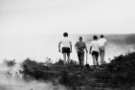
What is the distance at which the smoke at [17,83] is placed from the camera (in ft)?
63.6

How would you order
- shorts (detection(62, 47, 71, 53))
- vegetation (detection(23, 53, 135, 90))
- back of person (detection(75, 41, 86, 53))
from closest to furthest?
vegetation (detection(23, 53, 135, 90)) → back of person (detection(75, 41, 86, 53)) → shorts (detection(62, 47, 71, 53))

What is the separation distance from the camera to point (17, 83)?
66.7 ft

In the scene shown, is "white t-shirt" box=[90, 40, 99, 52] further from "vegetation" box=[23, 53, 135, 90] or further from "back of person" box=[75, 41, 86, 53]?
"vegetation" box=[23, 53, 135, 90]

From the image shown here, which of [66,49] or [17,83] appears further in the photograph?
[66,49]

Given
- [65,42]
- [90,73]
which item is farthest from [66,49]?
[90,73]

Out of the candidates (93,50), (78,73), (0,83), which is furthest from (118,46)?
(0,83)

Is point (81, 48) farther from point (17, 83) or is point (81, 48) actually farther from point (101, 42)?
point (17, 83)

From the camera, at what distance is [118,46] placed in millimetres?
37719

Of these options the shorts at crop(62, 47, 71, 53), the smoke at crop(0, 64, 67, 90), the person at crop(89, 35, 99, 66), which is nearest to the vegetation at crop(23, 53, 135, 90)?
the smoke at crop(0, 64, 67, 90)

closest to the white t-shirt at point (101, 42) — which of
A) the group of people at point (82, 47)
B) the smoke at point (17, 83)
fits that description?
the group of people at point (82, 47)

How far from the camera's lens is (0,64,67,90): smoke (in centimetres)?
1939

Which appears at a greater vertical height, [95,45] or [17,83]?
[95,45]

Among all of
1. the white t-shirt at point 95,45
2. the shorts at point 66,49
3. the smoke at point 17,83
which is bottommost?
the smoke at point 17,83

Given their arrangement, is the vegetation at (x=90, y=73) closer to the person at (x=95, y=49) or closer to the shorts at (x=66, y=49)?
the shorts at (x=66, y=49)
